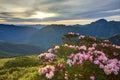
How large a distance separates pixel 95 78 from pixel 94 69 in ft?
2.88

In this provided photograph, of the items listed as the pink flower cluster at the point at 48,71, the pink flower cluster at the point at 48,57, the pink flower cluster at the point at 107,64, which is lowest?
the pink flower cluster at the point at 48,71

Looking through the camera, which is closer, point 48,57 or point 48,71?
point 48,71

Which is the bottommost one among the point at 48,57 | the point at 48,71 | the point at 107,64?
the point at 48,71

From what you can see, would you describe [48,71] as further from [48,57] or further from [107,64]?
[107,64]

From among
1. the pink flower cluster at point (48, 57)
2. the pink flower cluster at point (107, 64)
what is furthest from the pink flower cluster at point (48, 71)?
the pink flower cluster at point (107, 64)

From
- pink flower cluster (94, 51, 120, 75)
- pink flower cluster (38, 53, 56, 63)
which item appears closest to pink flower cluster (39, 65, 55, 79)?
pink flower cluster (38, 53, 56, 63)

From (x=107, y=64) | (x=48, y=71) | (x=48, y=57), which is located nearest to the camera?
(x=107, y=64)

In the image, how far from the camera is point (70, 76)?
41.1 feet

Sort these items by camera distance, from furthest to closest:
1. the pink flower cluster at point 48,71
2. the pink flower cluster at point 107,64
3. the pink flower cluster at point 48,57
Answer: the pink flower cluster at point 48,57, the pink flower cluster at point 48,71, the pink flower cluster at point 107,64

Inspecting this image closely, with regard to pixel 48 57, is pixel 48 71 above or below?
below

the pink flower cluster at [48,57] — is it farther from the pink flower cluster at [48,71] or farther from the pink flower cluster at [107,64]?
the pink flower cluster at [107,64]

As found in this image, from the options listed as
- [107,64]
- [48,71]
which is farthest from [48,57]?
[107,64]

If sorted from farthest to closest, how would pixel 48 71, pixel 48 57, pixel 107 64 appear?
pixel 48 57, pixel 48 71, pixel 107 64

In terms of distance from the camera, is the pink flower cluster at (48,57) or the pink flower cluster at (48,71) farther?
the pink flower cluster at (48,57)
